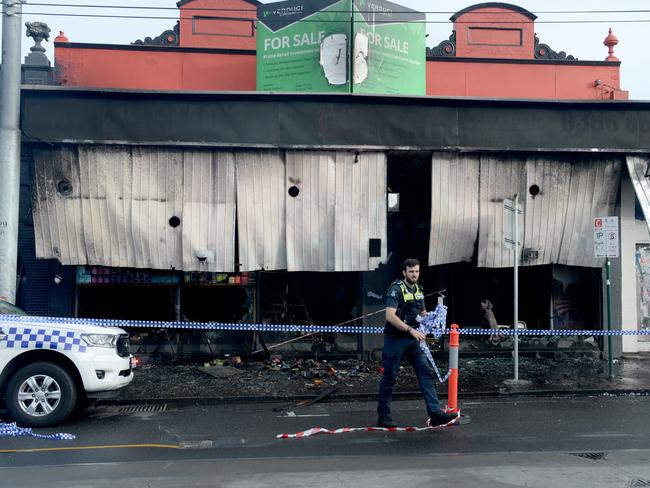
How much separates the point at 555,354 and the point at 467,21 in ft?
24.5

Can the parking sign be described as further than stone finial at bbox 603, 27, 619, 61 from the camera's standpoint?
No

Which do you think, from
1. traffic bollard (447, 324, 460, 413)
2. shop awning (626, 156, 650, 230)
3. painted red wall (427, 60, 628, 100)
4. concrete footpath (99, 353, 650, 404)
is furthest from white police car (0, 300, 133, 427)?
painted red wall (427, 60, 628, 100)

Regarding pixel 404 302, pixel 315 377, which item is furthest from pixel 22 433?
pixel 315 377

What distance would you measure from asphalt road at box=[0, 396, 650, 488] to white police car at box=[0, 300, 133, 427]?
0.35m

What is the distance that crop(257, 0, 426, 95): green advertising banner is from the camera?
1238 cm

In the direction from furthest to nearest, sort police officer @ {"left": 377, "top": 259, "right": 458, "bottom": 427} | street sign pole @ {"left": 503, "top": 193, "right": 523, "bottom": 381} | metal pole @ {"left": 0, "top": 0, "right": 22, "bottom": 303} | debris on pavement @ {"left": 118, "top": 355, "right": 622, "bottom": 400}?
street sign pole @ {"left": 503, "top": 193, "right": 523, "bottom": 381} → metal pole @ {"left": 0, "top": 0, "right": 22, "bottom": 303} → debris on pavement @ {"left": 118, "top": 355, "right": 622, "bottom": 400} → police officer @ {"left": 377, "top": 259, "right": 458, "bottom": 427}

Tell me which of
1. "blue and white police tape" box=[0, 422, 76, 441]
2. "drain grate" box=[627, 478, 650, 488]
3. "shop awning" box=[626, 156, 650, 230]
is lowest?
"blue and white police tape" box=[0, 422, 76, 441]

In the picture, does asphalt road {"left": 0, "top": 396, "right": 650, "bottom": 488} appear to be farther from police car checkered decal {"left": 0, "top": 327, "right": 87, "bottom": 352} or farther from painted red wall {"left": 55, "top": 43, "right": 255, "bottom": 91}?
painted red wall {"left": 55, "top": 43, "right": 255, "bottom": 91}

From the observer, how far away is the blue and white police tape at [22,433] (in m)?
7.62

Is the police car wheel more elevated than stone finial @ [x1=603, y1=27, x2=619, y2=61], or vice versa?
stone finial @ [x1=603, y1=27, x2=619, y2=61]

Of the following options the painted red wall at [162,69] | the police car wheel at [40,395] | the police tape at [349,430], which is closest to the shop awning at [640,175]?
the police tape at [349,430]

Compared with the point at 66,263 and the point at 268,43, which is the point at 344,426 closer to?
the point at 66,263

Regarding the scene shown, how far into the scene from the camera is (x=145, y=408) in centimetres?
968

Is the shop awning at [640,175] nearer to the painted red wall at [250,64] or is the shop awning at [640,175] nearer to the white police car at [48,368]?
the painted red wall at [250,64]
